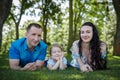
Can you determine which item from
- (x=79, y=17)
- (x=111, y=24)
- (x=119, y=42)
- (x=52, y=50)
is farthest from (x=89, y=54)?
(x=111, y=24)

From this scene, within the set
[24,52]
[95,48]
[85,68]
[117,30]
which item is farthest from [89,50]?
[117,30]

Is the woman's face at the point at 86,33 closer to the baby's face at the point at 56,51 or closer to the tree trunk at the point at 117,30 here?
the baby's face at the point at 56,51

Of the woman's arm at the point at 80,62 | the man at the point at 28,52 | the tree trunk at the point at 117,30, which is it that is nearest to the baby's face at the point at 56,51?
the man at the point at 28,52

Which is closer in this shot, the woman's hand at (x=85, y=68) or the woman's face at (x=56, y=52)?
the woman's hand at (x=85, y=68)

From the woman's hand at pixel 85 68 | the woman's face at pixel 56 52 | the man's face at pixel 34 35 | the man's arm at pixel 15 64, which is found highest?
the man's face at pixel 34 35

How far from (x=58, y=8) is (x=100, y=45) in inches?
1102

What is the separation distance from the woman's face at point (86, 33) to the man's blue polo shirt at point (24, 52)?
1.17 metres

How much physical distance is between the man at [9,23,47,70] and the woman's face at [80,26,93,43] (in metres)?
1.17

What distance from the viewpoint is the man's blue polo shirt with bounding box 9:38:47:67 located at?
8516mm

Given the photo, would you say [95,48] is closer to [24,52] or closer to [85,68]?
[85,68]

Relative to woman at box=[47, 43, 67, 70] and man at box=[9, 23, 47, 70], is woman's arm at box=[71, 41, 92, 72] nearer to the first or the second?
woman at box=[47, 43, 67, 70]

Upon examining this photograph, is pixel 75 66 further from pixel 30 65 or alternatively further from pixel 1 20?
pixel 1 20

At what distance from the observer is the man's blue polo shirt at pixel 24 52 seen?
8516 millimetres

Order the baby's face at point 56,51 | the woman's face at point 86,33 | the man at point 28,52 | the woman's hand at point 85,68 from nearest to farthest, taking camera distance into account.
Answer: the man at point 28,52 < the woman's hand at point 85,68 < the woman's face at point 86,33 < the baby's face at point 56,51
